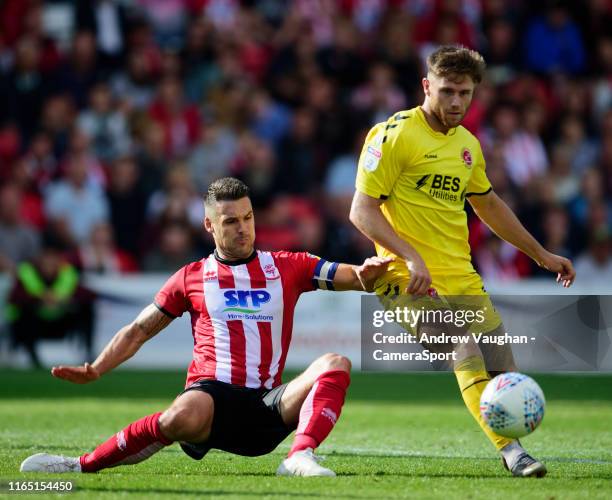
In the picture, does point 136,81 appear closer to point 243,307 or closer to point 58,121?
point 58,121

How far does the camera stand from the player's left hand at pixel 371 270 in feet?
20.3

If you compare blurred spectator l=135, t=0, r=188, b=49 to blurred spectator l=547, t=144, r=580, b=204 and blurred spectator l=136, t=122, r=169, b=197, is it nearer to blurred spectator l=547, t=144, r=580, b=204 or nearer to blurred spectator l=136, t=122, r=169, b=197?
blurred spectator l=136, t=122, r=169, b=197

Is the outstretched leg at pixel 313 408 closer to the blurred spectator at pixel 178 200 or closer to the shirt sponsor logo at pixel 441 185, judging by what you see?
the shirt sponsor logo at pixel 441 185

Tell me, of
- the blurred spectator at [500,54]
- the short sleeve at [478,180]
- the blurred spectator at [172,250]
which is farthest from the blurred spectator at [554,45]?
the short sleeve at [478,180]

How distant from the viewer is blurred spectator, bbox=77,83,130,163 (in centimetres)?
1636

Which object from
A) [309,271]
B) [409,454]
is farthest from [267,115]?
[309,271]

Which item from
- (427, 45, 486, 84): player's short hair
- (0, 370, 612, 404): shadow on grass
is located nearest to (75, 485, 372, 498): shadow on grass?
(427, 45, 486, 84): player's short hair

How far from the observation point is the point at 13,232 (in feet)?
50.8

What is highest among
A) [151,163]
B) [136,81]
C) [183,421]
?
[136,81]

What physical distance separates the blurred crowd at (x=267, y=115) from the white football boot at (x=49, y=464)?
29.2ft

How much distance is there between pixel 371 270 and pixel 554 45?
481 inches

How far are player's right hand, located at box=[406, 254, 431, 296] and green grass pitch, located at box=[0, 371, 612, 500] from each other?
97 cm

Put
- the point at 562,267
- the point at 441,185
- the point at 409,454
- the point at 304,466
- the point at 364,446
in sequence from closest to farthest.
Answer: the point at 304,466 → the point at 441,185 → the point at 562,267 → the point at 409,454 → the point at 364,446

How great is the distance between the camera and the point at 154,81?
17.2 metres
